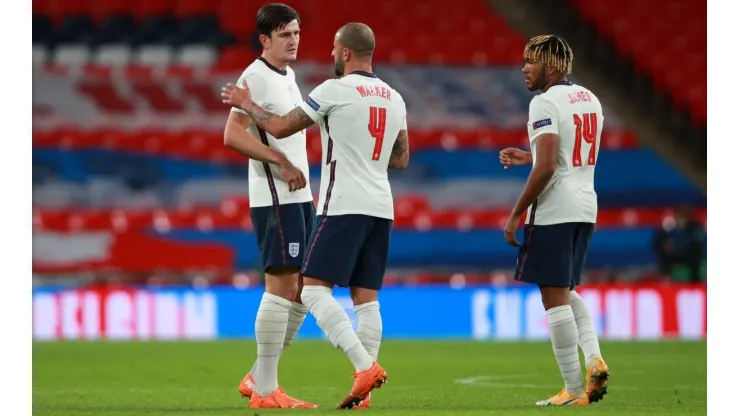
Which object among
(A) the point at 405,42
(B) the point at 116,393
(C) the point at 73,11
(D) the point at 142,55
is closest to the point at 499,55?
(A) the point at 405,42

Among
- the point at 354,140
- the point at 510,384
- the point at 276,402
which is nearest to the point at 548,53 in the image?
the point at 354,140

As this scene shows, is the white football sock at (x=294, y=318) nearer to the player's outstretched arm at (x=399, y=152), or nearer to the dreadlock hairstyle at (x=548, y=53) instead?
the player's outstretched arm at (x=399, y=152)

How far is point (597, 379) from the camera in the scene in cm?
615

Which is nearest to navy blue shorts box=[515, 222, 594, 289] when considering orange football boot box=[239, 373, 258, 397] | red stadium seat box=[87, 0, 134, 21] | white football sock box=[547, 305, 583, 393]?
white football sock box=[547, 305, 583, 393]

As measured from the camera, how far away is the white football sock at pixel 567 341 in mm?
6328

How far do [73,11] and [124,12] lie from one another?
0.77 meters

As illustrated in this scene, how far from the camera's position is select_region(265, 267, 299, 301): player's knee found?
20.6ft

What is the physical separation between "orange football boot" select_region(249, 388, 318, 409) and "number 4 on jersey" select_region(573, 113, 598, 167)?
5.77 ft

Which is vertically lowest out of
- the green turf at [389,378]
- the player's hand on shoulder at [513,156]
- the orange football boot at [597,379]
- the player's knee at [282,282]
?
the green turf at [389,378]

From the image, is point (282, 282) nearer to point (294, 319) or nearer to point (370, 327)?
point (294, 319)

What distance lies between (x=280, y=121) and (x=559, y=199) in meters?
1.42

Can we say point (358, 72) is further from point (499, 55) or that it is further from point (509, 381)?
point (499, 55)

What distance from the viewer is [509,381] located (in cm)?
831

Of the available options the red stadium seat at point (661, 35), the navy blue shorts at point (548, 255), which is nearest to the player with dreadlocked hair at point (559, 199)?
the navy blue shorts at point (548, 255)
